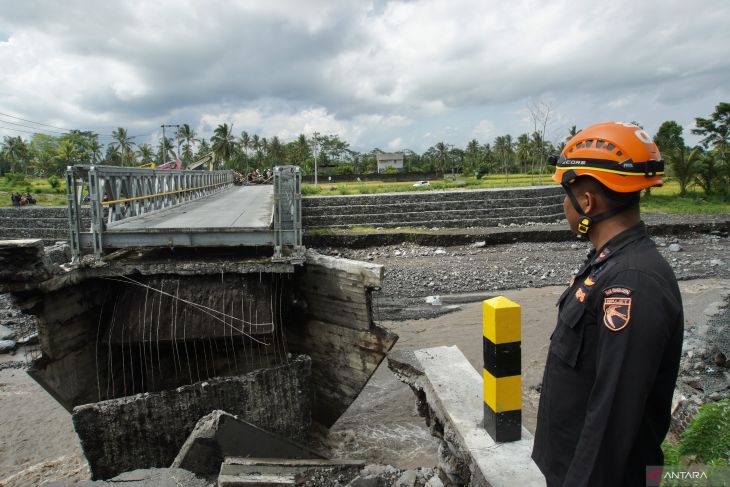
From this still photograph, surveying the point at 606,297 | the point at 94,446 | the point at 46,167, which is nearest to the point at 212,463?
the point at 94,446

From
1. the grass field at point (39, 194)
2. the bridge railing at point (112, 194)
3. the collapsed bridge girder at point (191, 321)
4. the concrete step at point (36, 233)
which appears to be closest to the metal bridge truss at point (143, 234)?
the bridge railing at point (112, 194)

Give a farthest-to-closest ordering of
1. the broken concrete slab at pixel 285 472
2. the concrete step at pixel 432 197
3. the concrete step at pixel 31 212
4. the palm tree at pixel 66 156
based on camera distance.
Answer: the palm tree at pixel 66 156 → the concrete step at pixel 432 197 → the concrete step at pixel 31 212 → the broken concrete slab at pixel 285 472

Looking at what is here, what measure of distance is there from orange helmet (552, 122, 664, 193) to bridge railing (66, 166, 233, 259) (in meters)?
5.41

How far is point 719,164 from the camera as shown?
27.8m

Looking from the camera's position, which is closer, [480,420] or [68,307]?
[480,420]

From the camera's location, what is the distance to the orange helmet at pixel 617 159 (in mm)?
1588

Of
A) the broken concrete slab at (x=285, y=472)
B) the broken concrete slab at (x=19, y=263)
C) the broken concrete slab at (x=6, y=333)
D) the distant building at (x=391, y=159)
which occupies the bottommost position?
the broken concrete slab at (x=6, y=333)

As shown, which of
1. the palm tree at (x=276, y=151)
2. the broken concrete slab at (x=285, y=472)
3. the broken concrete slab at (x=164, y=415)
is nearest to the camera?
the broken concrete slab at (x=285, y=472)

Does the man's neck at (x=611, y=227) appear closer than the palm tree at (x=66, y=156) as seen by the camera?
Yes

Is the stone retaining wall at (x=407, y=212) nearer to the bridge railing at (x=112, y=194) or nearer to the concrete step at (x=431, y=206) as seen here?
the concrete step at (x=431, y=206)

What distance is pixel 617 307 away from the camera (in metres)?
1.43

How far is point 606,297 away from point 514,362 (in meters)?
1.36

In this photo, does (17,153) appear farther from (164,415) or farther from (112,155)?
(164,415)

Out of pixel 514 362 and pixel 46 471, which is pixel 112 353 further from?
pixel 514 362
